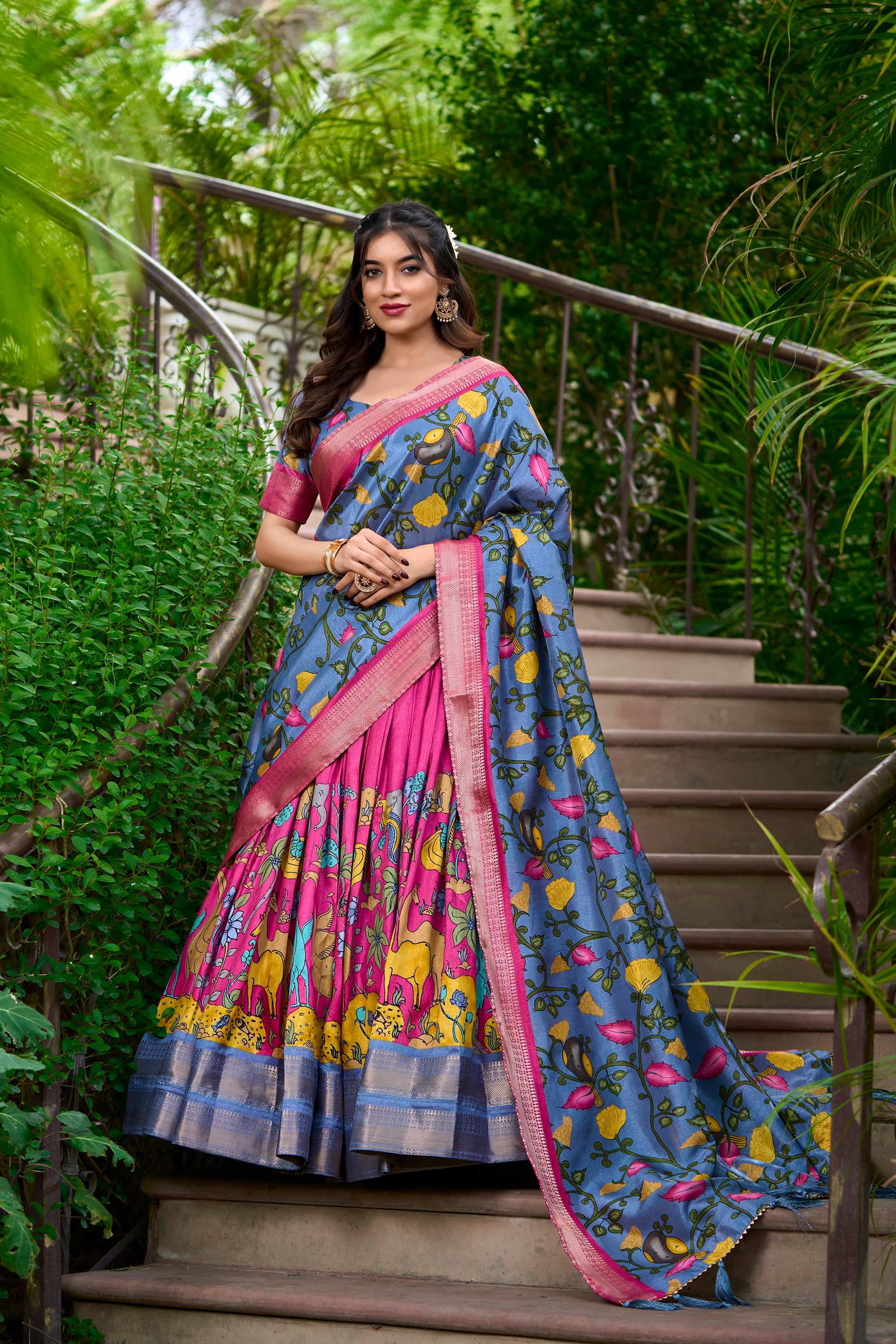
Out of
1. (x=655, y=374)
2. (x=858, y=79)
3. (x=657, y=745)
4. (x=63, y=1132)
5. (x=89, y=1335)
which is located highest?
(x=655, y=374)

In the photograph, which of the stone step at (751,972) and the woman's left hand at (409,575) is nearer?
the woman's left hand at (409,575)

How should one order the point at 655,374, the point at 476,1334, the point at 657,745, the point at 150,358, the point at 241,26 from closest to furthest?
the point at 476,1334 < the point at 657,745 < the point at 150,358 < the point at 655,374 < the point at 241,26

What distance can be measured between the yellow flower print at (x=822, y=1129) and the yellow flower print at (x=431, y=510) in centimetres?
114

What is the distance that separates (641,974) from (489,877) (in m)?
0.29

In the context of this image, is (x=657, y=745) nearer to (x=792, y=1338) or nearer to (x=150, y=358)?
(x=792, y=1338)

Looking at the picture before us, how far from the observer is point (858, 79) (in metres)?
2.50

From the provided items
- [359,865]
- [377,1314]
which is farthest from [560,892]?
[377,1314]

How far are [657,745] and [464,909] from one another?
1418 millimetres

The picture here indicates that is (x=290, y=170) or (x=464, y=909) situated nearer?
(x=464, y=909)

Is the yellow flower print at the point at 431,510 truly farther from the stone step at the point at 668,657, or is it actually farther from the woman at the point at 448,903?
the stone step at the point at 668,657

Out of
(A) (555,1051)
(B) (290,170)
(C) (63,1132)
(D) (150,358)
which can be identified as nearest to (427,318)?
(A) (555,1051)

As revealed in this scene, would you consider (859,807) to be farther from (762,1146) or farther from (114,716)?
(114,716)

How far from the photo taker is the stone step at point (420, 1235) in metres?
2.13

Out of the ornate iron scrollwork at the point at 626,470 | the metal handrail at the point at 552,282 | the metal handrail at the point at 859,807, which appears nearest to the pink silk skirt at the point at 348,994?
the metal handrail at the point at 859,807
